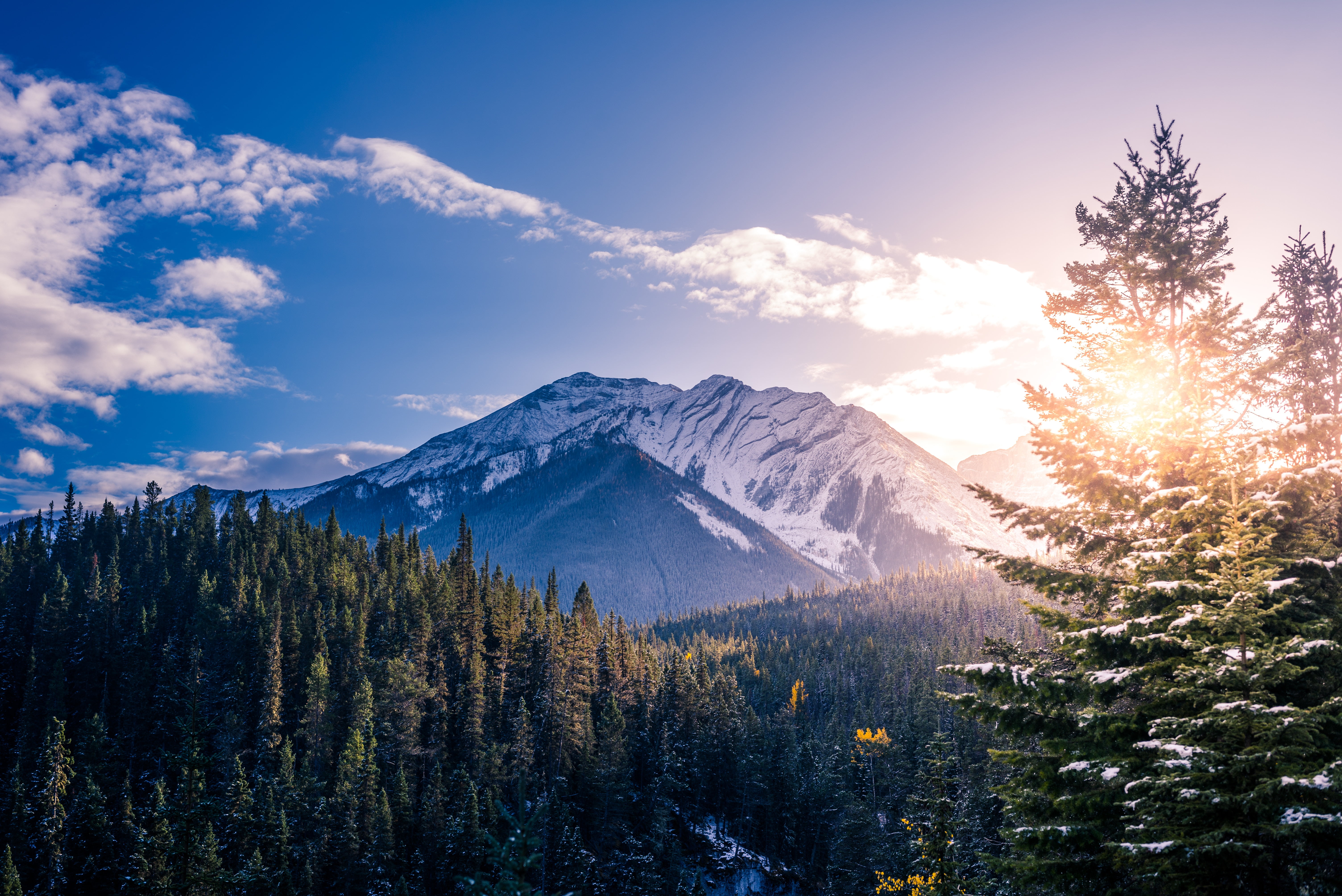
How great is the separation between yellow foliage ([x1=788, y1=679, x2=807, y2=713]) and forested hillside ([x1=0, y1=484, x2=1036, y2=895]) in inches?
442

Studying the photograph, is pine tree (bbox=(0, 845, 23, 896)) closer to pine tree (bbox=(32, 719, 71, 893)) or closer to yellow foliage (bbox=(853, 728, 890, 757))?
pine tree (bbox=(32, 719, 71, 893))

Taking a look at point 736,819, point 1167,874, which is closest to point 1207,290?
point 1167,874

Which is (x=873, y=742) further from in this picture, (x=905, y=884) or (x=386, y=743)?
(x=386, y=743)

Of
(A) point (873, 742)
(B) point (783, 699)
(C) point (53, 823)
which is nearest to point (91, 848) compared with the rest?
(C) point (53, 823)

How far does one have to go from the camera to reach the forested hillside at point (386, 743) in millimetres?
57500

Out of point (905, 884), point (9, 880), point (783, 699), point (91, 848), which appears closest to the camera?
point (9, 880)

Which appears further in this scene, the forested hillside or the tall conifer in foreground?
the forested hillside

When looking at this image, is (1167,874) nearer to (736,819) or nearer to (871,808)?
(871,808)

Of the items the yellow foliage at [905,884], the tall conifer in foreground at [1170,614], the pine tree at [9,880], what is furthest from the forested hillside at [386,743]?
the tall conifer in foreground at [1170,614]

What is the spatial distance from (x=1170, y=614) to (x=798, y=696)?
13180 centimetres

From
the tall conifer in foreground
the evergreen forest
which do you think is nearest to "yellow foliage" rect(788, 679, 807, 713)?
the evergreen forest

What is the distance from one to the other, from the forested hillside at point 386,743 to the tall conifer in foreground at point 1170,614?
2439cm

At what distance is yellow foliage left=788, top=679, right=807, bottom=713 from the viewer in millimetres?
127875

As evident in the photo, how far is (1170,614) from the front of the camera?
11.2 metres
